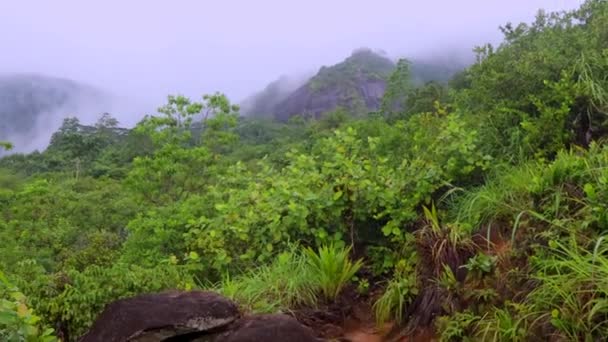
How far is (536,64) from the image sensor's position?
221 inches

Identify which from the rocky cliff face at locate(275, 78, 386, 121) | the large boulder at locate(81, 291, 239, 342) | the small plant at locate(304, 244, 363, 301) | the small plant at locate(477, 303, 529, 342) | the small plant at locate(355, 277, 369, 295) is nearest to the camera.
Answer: the small plant at locate(477, 303, 529, 342)

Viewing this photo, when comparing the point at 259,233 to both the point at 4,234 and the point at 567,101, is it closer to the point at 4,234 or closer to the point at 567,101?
the point at 567,101

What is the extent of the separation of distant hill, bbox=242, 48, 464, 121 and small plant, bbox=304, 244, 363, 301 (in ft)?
144

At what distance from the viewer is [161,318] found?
3.26 m

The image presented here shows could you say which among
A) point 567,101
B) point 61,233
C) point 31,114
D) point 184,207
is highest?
point 31,114

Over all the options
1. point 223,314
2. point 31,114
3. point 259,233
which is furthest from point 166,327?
point 31,114

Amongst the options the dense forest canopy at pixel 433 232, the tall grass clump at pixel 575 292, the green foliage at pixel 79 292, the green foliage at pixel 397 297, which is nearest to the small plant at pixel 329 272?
the dense forest canopy at pixel 433 232

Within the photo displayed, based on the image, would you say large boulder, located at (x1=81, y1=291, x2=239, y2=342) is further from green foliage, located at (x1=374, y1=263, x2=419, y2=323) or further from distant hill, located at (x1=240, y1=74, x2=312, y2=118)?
distant hill, located at (x1=240, y1=74, x2=312, y2=118)

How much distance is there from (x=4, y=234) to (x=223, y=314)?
10553mm

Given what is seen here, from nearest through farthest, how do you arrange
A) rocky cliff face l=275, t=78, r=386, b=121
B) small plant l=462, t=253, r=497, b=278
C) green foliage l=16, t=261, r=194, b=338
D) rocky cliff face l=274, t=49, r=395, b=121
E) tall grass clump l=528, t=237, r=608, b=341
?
tall grass clump l=528, t=237, r=608, b=341, small plant l=462, t=253, r=497, b=278, green foliage l=16, t=261, r=194, b=338, rocky cliff face l=275, t=78, r=386, b=121, rocky cliff face l=274, t=49, r=395, b=121

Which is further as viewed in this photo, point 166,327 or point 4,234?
point 4,234

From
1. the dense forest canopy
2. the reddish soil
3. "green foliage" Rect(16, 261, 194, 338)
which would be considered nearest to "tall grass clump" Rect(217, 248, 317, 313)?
the dense forest canopy

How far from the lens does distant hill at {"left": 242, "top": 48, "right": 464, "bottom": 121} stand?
54.7 meters

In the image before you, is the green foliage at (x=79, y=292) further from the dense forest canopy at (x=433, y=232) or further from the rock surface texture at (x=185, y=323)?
the rock surface texture at (x=185, y=323)
